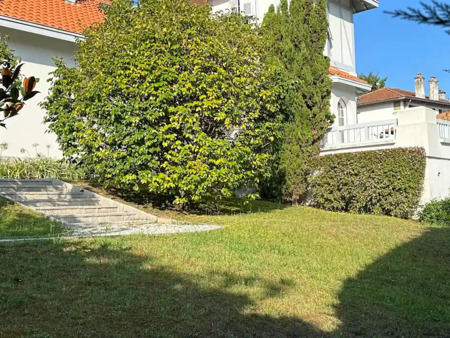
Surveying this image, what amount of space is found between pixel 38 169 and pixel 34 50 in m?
4.07

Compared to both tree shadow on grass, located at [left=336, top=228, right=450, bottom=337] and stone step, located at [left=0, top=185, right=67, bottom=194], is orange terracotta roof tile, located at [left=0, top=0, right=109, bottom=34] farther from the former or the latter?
tree shadow on grass, located at [left=336, top=228, right=450, bottom=337]

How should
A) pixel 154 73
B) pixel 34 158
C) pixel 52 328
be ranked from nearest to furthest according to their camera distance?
pixel 52 328 → pixel 154 73 → pixel 34 158

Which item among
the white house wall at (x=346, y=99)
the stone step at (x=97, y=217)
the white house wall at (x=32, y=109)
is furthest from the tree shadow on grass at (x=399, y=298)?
the white house wall at (x=346, y=99)

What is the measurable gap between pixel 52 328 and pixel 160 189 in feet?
20.8

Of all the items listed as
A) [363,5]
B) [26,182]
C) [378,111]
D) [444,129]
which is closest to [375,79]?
[378,111]

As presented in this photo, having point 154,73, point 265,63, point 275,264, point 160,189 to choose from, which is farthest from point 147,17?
point 275,264

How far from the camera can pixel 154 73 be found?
32.3 feet

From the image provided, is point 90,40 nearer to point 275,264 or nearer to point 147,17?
point 147,17

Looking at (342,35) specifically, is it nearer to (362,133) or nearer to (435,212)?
(362,133)

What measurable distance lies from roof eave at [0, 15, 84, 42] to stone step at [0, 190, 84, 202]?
5224 mm

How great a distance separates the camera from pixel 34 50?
14.1 meters

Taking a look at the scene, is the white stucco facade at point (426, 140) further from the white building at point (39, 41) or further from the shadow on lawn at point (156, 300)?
the shadow on lawn at point (156, 300)

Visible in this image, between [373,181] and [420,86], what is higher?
[420,86]

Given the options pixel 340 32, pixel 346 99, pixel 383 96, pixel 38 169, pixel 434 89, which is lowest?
pixel 38 169
